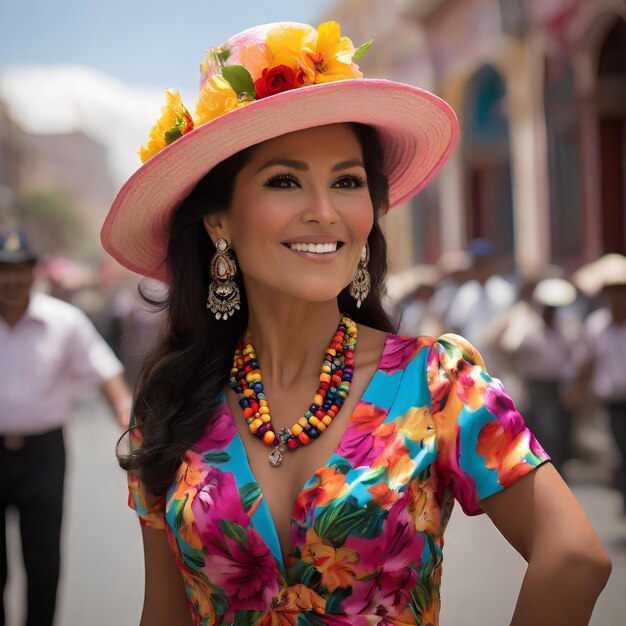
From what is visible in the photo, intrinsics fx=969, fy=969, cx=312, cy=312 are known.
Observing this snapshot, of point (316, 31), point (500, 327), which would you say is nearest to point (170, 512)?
point (316, 31)

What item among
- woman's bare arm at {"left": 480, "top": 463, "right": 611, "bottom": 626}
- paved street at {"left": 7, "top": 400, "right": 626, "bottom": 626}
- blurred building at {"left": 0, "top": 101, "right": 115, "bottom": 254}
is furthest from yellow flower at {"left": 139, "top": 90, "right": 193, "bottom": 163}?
blurred building at {"left": 0, "top": 101, "right": 115, "bottom": 254}

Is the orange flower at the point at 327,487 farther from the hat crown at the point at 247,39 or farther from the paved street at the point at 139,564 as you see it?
the paved street at the point at 139,564

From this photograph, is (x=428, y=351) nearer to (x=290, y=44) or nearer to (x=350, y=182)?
(x=350, y=182)

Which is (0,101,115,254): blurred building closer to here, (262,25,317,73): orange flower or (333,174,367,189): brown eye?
(262,25,317,73): orange flower

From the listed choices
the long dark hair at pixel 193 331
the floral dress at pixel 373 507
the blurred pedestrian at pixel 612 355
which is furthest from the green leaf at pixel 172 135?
the blurred pedestrian at pixel 612 355

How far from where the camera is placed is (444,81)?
1307 cm

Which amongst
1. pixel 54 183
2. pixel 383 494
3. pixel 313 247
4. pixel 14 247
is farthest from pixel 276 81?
pixel 54 183

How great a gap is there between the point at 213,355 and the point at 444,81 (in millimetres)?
11478

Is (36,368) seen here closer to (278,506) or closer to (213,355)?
(213,355)

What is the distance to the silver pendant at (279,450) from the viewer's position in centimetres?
196

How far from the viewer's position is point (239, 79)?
6.81 ft

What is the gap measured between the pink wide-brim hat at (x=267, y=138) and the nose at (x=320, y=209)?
0.14 metres

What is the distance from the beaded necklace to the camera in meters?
1.98

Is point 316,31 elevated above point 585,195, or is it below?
above
